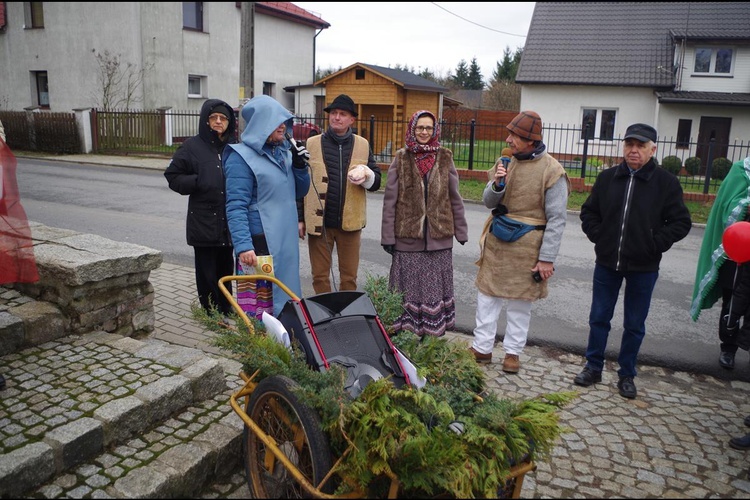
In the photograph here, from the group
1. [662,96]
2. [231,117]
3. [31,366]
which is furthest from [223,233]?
[662,96]

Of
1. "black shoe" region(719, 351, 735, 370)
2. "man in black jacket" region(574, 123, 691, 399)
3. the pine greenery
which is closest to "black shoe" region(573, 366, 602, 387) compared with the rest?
"man in black jacket" region(574, 123, 691, 399)

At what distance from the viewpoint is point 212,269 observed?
202 inches

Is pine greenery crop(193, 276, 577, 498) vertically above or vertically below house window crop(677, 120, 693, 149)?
below

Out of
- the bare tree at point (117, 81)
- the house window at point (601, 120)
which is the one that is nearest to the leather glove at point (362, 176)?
the bare tree at point (117, 81)

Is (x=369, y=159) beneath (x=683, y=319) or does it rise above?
above

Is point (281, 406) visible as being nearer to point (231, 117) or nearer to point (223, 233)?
point (223, 233)

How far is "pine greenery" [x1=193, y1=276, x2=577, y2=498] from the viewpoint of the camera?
2.44 meters

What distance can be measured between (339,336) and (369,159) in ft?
7.53

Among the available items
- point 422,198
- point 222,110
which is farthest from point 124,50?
point 422,198

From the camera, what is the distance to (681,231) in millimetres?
4336

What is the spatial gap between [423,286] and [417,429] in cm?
237

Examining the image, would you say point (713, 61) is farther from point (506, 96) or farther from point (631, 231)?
point (631, 231)

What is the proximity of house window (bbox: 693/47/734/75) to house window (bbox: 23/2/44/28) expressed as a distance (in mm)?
27541

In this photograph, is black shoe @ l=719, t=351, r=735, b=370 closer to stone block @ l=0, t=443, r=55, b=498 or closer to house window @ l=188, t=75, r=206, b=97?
stone block @ l=0, t=443, r=55, b=498
